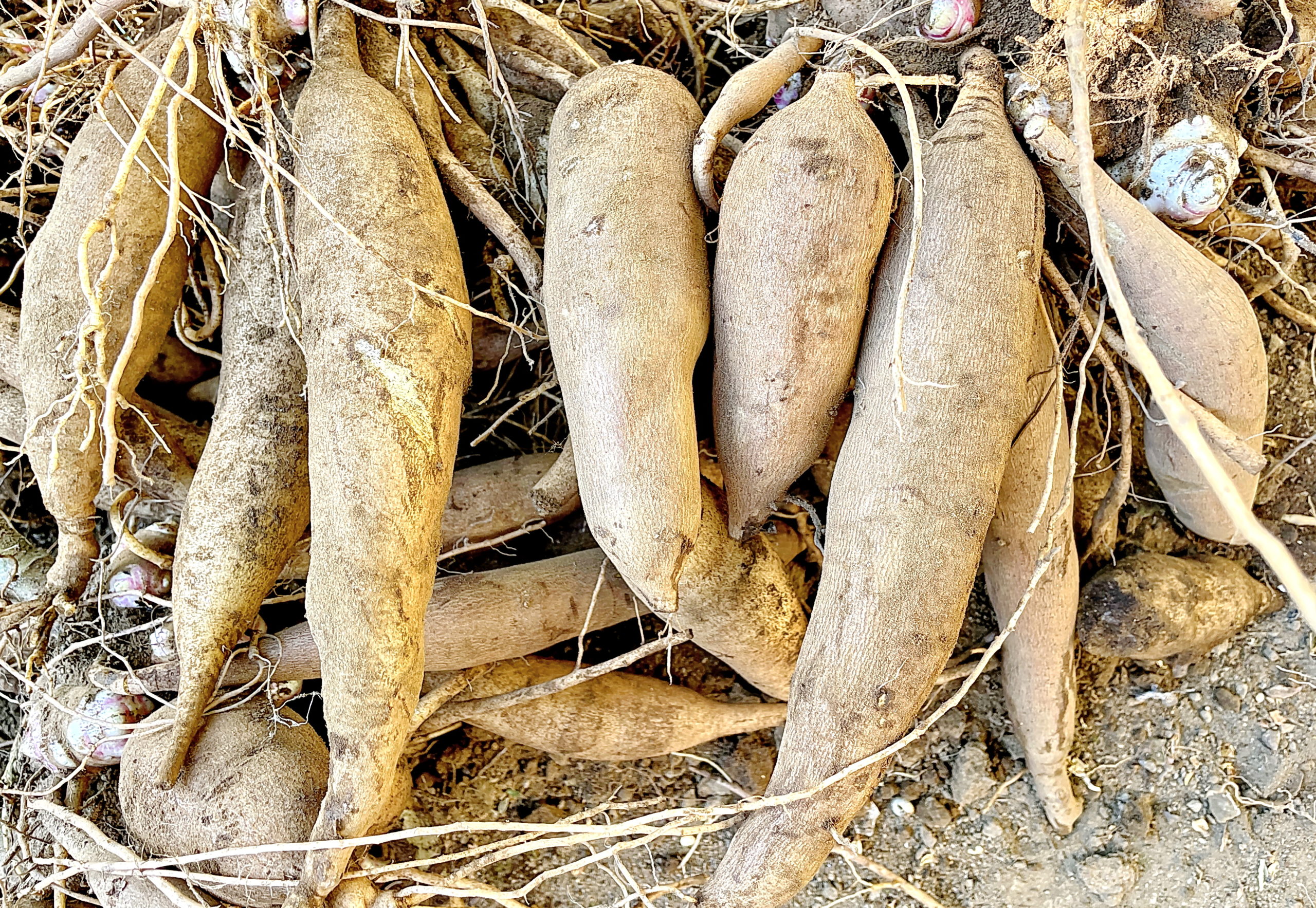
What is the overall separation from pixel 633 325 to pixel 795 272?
223mm

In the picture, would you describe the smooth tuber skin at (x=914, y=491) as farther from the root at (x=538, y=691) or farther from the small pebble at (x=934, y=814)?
the small pebble at (x=934, y=814)

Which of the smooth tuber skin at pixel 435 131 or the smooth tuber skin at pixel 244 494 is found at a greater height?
the smooth tuber skin at pixel 435 131

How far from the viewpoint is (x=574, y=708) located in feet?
5.05

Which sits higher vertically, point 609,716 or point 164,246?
point 164,246

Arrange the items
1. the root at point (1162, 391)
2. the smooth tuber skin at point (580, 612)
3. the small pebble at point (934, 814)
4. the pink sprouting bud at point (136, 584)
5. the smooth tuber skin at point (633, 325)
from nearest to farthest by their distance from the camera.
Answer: the root at point (1162, 391)
the smooth tuber skin at point (633, 325)
the smooth tuber skin at point (580, 612)
the pink sprouting bud at point (136, 584)
the small pebble at point (934, 814)

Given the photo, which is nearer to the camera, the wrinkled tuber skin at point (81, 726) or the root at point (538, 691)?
the root at point (538, 691)

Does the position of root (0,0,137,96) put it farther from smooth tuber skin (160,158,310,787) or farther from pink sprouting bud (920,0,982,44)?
pink sprouting bud (920,0,982,44)

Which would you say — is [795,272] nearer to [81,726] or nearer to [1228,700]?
[1228,700]

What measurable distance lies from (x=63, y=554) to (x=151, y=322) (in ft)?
1.30

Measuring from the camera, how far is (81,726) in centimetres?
146

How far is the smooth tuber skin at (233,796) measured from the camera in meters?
1.34

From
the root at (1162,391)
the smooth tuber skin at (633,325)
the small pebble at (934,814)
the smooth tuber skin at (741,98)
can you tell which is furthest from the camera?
the small pebble at (934,814)

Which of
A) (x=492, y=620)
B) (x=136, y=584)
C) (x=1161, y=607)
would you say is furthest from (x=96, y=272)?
(x=1161, y=607)

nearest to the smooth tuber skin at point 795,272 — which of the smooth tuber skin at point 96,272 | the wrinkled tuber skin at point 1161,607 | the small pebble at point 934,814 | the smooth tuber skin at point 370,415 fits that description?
the smooth tuber skin at point 370,415
